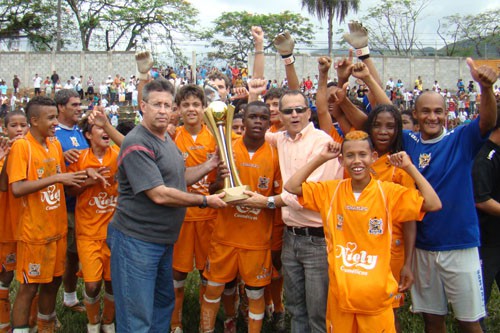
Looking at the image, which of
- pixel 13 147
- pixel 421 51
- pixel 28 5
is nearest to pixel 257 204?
pixel 13 147

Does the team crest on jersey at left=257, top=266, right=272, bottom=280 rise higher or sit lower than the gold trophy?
lower

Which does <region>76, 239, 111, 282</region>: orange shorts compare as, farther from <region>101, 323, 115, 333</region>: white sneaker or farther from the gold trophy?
the gold trophy

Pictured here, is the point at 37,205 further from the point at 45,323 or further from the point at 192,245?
the point at 192,245

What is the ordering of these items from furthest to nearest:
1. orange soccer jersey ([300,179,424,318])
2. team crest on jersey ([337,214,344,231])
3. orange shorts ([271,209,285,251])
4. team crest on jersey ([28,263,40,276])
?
orange shorts ([271,209,285,251]) → team crest on jersey ([28,263,40,276]) → team crest on jersey ([337,214,344,231]) → orange soccer jersey ([300,179,424,318])

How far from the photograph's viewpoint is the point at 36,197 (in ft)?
15.9

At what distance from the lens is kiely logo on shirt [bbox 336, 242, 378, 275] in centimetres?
375

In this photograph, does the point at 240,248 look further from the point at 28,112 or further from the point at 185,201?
the point at 28,112

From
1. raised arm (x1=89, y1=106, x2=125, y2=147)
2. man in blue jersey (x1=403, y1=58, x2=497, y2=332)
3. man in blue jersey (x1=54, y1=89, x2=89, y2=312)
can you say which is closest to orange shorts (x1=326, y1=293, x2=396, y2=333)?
man in blue jersey (x1=403, y1=58, x2=497, y2=332)

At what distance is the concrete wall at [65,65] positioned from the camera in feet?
131

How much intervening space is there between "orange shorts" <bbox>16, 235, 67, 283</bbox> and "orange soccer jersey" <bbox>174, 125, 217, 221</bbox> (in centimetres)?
143

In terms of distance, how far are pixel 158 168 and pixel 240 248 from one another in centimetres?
130

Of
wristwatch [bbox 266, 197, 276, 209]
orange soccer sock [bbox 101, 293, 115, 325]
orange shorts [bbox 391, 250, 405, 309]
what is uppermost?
wristwatch [bbox 266, 197, 276, 209]

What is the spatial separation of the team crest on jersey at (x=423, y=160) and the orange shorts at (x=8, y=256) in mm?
4229

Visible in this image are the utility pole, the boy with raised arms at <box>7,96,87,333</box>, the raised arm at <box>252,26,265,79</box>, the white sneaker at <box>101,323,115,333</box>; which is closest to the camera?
the boy with raised arms at <box>7,96,87,333</box>
